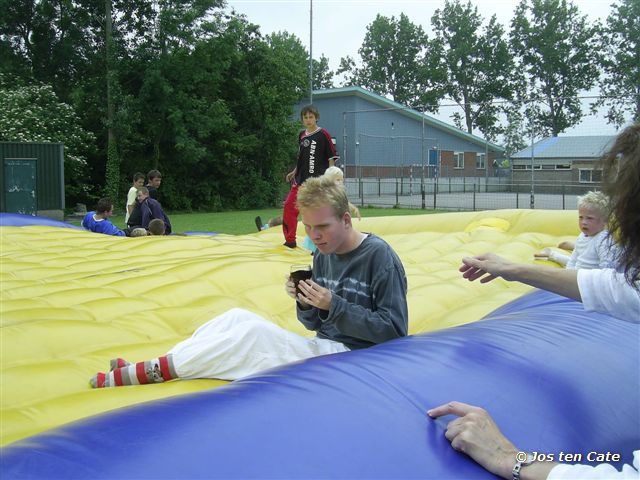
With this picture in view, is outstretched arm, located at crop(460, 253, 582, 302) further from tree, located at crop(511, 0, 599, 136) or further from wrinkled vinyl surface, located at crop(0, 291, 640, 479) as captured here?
tree, located at crop(511, 0, 599, 136)

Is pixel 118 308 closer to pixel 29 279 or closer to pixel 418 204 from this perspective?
pixel 29 279

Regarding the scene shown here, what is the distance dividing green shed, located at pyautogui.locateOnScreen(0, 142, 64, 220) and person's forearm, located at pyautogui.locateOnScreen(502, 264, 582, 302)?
600 inches

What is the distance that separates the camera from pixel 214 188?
22.4m

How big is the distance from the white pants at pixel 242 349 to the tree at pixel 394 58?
49.1 meters

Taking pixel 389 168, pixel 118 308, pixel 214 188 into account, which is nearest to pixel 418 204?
pixel 389 168

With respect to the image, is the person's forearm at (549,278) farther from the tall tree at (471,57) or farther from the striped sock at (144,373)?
the tall tree at (471,57)

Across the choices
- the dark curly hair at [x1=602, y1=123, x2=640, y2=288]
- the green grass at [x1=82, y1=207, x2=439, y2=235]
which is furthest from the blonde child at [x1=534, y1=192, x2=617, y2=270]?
the green grass at [x1=82, y1=207, x2=439, y2=235]

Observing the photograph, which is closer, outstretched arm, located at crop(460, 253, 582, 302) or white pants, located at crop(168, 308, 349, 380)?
outstretched arm, located at crop(460, 253, 582, 302)

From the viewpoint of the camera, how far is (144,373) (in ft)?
7.88

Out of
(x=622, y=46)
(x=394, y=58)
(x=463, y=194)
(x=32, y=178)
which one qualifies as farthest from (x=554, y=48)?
(x=32, y=178)

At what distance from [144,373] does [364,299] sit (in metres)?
0.92

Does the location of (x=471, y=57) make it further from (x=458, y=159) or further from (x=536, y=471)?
(x=536, y=471)

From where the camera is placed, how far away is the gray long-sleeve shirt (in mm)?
2227

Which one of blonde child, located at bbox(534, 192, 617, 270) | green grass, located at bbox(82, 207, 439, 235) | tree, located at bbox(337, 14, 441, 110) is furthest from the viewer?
tree, located at bbox(337, 14, 441, 110)
